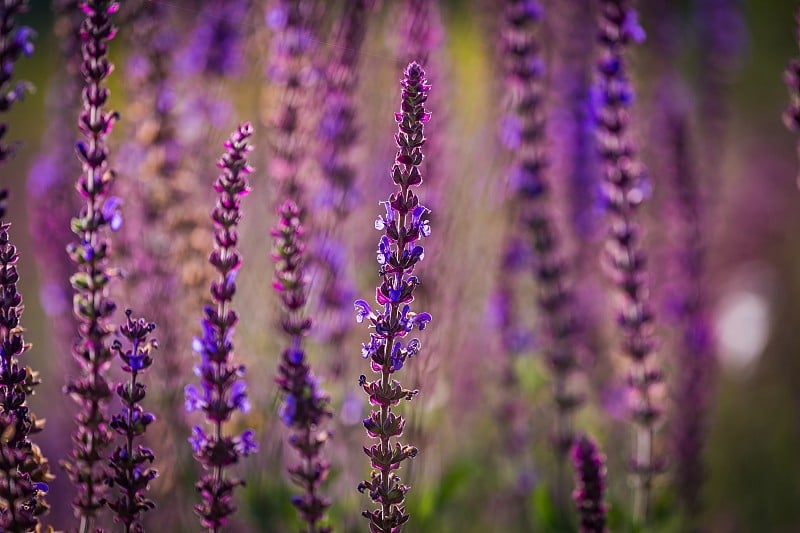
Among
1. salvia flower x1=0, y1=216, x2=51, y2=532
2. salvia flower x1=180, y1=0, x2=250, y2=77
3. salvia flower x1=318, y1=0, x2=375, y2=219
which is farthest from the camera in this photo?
salvia flower x1=180, y1=0, x2=250, y2=77

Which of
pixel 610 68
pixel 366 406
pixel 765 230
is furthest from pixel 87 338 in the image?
pixel 765 230

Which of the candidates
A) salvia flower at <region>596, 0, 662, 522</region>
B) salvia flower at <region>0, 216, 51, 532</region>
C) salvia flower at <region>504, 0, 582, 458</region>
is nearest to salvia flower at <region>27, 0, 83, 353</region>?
salvia flower at <region>0, 216, 51, 532</region>

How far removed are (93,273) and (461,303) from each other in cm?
178

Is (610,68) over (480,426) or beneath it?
over

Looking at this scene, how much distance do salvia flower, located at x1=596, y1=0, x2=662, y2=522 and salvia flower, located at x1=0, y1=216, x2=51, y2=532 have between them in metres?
1.56

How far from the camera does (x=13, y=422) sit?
1.32 metres

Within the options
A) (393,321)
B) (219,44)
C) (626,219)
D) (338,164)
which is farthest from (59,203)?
(626,219)

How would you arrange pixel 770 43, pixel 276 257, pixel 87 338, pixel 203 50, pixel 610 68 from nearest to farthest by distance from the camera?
1. pixel 87 338
2. pixel 276 257
3. pixel 610 68
4. pixel 203 50
5. pixel 770 43

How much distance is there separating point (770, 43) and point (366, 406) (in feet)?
26.3

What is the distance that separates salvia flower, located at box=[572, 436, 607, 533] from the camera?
5.48ft

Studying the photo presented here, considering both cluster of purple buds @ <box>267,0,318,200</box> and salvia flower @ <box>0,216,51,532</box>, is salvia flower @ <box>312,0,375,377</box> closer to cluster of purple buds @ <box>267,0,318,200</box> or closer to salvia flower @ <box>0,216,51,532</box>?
cluster of purple buds @ <box>267,0,318,200</box>

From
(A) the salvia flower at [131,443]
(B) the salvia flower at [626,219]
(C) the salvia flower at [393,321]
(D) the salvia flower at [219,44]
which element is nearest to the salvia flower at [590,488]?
(C) the salvia flower at [393,321]

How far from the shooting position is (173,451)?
8.44 feet

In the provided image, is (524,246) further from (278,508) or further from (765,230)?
(765,230)
